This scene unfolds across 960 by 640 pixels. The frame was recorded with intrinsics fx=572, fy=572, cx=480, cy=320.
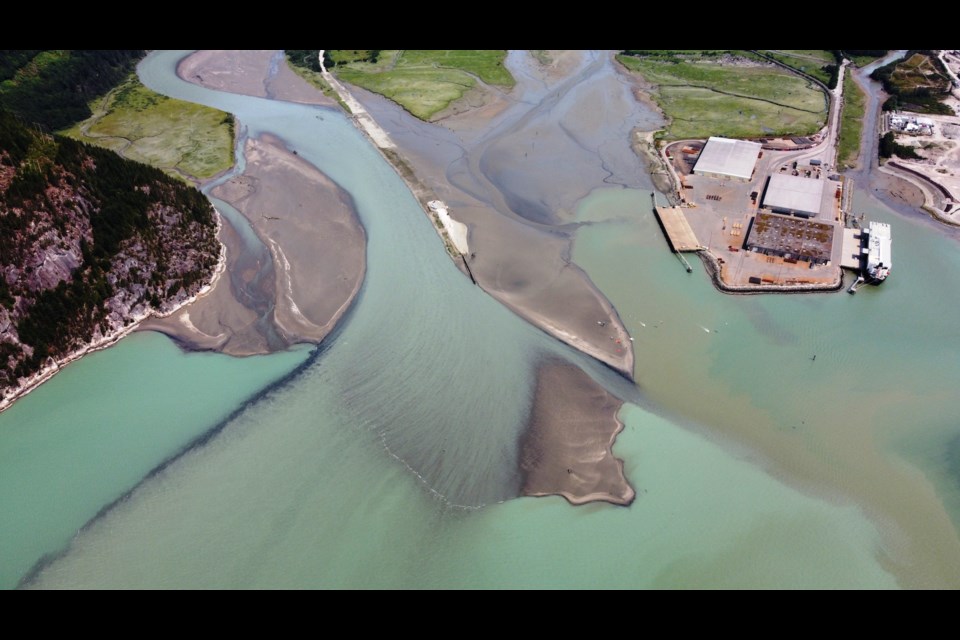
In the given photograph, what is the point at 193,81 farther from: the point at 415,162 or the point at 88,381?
the point at 88,381

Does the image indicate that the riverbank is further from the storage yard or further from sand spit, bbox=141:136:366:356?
the storage yard

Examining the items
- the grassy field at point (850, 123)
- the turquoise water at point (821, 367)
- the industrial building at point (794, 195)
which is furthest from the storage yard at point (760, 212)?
the grassy field at point (850, 123)

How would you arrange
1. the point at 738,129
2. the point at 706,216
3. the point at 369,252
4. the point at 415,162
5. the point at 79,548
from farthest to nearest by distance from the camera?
the point at 738,129 → the point at 415,162 → the point at 706,216 → the point at 369,252 → the point at 79,548

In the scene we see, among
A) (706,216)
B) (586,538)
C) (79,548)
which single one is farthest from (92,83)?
(586,538)

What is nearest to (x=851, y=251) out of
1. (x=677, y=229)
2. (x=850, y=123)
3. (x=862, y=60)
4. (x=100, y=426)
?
(x=677, y=229)

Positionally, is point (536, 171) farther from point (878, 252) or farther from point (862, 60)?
point (862, 60)

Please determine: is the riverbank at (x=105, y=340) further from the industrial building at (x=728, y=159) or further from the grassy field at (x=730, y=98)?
the grassy field at (x=730, y=98)

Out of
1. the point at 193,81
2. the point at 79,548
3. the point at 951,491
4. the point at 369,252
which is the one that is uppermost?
the point at 193,81

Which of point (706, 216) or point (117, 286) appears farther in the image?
point (706, 216)
